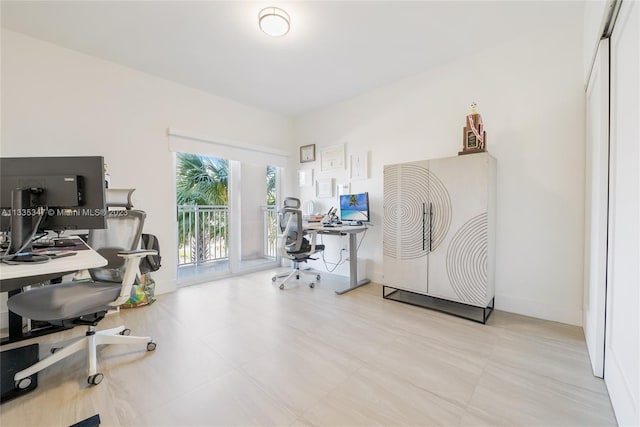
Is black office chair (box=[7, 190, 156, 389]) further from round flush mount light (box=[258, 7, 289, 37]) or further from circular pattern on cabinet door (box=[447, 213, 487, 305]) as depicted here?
circular pattern on cabinet door (box=[447, 213, 487, 305])

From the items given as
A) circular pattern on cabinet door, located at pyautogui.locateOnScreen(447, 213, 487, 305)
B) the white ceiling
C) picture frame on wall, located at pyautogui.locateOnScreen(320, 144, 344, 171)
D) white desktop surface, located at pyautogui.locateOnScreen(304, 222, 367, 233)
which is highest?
the white ceiling

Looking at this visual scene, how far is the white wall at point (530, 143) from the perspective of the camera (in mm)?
2281

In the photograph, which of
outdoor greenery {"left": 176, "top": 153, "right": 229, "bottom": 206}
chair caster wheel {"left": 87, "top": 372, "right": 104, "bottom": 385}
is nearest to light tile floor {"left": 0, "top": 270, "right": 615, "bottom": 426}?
chair caster wheel {"left": 87, "top": 372, "right": 104, "bottom": 385}

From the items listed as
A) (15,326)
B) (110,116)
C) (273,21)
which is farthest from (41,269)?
(110,116)

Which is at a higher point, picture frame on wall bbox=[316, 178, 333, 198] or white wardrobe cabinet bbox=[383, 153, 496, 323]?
picture frame on wall bbox=[316, 178, 333, 198]

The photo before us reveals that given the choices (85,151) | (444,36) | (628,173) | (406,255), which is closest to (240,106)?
(85,151)

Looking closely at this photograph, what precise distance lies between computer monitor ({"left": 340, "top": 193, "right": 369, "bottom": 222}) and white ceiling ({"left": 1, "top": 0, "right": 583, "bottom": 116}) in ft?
5.17

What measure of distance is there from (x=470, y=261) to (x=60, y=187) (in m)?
3.13

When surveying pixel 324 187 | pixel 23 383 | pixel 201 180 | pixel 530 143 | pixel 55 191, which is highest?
pixel 530 143

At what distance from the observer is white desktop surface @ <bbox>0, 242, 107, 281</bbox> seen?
1.00m

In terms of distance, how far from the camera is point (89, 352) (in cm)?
161

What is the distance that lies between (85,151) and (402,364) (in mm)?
3644

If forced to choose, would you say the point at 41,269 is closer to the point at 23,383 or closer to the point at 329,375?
the point at 23,383

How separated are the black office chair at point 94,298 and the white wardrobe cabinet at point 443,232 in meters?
2.39
